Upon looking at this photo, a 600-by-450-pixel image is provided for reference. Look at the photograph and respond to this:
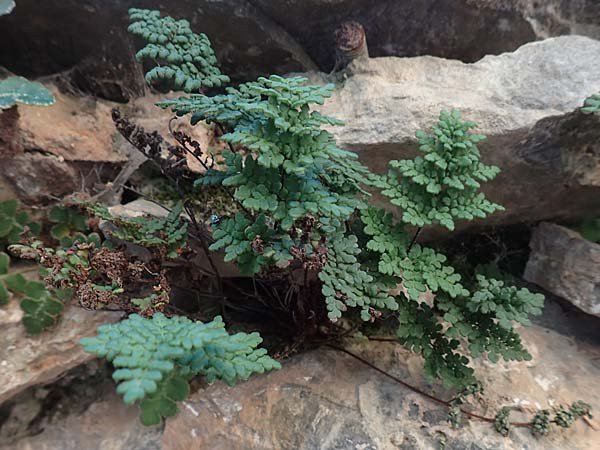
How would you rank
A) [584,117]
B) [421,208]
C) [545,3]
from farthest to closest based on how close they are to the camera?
[545,3], [584,117], [421,208]

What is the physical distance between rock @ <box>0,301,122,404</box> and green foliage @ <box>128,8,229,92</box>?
1322 millimetres

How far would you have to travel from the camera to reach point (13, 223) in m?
2.54

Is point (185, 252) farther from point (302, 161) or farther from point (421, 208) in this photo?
point (421, 208)

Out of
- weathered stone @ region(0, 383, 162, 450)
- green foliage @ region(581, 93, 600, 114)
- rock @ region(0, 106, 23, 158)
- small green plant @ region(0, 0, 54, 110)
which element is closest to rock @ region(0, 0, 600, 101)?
small green plant @ region(0, 0, 54, 110)

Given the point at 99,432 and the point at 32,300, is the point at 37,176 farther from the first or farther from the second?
the point at 99,432

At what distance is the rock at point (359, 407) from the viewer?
201 centimetres

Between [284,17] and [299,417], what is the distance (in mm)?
2244

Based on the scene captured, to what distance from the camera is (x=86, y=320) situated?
247 centimetres

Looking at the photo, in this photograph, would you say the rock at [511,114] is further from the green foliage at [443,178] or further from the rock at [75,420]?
the rock at [75,420]

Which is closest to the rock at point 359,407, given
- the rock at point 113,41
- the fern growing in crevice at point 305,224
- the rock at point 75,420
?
the fern growing in crevice at point 305,224

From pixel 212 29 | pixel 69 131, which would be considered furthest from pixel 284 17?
pixel 69 131

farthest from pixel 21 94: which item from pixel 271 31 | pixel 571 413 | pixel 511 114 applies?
pixel 571 413

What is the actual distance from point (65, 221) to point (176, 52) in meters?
1.30

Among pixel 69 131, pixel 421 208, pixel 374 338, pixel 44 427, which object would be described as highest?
pixel 69 131
